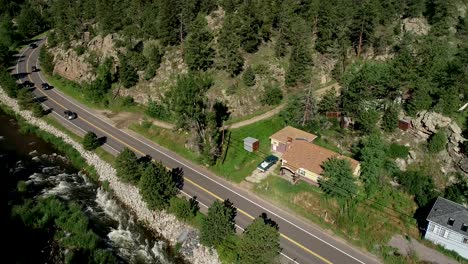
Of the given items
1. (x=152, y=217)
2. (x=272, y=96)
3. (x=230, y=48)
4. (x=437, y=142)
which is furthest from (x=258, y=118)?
(x=437, y=142)

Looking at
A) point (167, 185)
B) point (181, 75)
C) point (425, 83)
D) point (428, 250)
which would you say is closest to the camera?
point (428, 250)

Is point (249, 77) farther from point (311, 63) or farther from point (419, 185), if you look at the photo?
point (419, 185)

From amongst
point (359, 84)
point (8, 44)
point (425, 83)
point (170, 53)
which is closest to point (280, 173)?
point (359, 84)

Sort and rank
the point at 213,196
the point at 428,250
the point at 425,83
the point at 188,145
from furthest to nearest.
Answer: the point at 188,145 < the point at 425,83 < the point at 213,196 < the point at 428,250

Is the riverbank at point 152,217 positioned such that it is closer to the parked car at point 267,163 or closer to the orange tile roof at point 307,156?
the parked car at point 267,163

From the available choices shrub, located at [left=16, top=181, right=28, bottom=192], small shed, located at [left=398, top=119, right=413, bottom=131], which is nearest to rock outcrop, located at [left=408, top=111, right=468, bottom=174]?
small shed, located at [left=398, top=119, right=413, bottom=131]

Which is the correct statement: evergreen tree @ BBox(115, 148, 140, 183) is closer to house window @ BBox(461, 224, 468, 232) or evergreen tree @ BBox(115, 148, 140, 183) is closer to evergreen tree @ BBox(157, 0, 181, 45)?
evergreen tree @ BBox(157, 0, 181, 45)

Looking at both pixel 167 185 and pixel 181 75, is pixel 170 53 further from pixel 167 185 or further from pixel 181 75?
pixel 167 185
